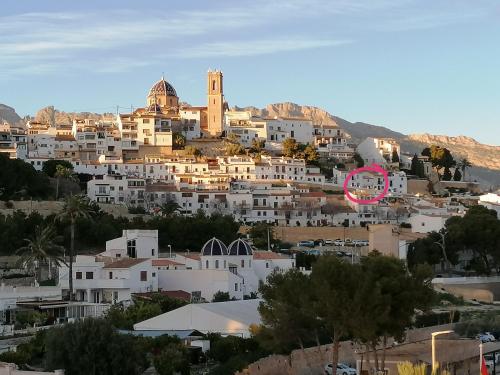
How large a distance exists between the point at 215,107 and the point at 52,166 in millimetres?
23916

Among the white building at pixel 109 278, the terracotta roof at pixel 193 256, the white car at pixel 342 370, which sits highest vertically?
the terracotta roof at pixel 193 256

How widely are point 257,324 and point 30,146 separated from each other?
59.3 metres

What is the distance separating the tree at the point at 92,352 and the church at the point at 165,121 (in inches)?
2542

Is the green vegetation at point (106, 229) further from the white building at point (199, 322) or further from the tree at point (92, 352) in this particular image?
the tree at point (92, 352)

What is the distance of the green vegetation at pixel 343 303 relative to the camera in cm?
3756

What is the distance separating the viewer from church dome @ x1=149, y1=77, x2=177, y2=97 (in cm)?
12050

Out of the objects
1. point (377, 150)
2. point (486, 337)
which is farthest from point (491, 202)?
point (486, 337)

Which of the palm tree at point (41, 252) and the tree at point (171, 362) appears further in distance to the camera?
the palm tree at point (41, 252)

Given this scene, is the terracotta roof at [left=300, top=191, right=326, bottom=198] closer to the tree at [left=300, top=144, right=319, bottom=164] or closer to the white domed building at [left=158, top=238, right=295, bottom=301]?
the tree at [left=300, top=144, right=319, bottom=164]

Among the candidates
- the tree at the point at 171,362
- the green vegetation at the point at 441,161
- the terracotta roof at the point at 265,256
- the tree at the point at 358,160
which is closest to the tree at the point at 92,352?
the tree at the point at 171,362

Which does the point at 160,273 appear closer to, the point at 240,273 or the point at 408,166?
the point at 240,273

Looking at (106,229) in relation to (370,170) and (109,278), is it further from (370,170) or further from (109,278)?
(370,170)

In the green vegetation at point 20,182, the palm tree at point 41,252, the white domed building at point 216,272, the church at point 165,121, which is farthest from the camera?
the church at point 165,121

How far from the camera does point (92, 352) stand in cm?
3747
